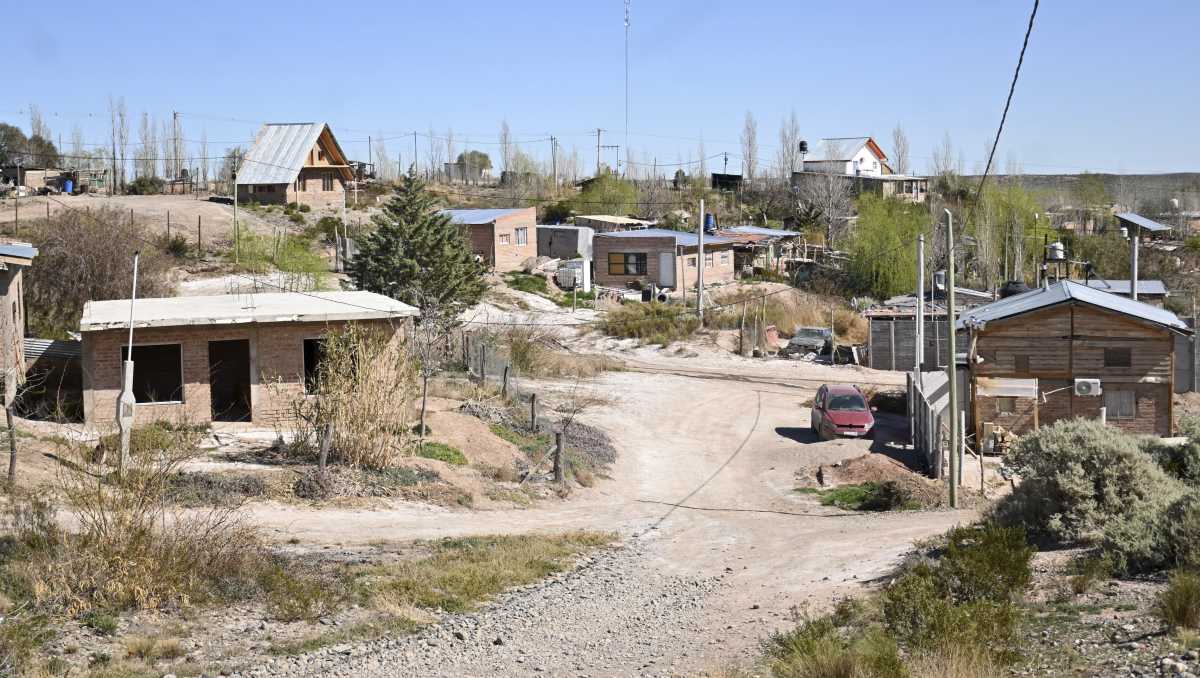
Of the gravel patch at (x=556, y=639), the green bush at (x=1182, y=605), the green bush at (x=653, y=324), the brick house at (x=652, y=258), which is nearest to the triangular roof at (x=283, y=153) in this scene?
the brick house at (x=652, y=258)

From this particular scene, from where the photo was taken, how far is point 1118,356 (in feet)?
105

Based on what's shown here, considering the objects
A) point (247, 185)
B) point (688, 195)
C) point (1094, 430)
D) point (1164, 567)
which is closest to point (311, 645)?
point (1164, 567)

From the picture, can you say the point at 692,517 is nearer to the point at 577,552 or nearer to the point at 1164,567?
the point at 577,552

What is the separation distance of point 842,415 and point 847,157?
71.5 m

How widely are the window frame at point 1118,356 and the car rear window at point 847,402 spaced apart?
645 cm

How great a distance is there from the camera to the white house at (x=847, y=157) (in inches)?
3969

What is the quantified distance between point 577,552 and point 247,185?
58726 millimetres

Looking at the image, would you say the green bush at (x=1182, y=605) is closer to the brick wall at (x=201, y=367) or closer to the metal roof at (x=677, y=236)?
the brick wall at (x=201, y=367)

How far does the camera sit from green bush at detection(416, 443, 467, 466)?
26.7 metres

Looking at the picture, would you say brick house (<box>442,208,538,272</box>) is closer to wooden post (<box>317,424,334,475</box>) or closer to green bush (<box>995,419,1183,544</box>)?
wooden post (<box>317,424,334,475</box>)

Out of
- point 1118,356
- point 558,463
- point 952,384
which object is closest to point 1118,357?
point 1118,356

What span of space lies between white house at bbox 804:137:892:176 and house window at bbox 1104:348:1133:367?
6898 centimetres

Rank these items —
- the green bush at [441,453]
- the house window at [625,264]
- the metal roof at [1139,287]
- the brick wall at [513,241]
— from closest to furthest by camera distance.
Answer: the green bush at [441,453] → the metal roof at [1139,287] → the brick wall at [513,241] → the house window at [625,264]

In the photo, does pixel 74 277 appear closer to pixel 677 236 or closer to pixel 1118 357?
pixel 677 236
